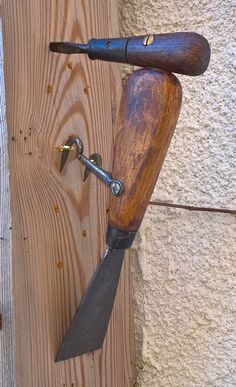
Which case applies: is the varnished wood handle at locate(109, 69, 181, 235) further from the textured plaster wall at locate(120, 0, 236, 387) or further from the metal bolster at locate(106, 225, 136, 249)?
the textured plaster wall at locate(120, 0, 236, 387)

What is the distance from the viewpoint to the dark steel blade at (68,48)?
51 cm

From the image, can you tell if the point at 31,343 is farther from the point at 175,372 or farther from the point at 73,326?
the point at 175,372

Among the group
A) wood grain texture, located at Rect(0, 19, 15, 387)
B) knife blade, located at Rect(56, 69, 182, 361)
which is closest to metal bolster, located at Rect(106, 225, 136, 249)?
knife blade, located at Rect(56, 69, 182, 361)

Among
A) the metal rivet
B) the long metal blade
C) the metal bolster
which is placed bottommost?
the long metal blade

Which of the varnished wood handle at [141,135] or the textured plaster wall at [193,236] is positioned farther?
the textured plaster wall at [193,236]

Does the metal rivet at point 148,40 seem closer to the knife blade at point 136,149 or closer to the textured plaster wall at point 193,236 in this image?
the knife blade at point 136,149

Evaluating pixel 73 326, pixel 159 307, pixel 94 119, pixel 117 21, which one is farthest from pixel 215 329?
pixel 117 21

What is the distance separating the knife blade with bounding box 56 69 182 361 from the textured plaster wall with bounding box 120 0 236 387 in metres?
0.15

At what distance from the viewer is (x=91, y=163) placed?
0.54 m

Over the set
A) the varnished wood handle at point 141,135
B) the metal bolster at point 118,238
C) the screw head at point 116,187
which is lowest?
the metal bolster at point 118,238

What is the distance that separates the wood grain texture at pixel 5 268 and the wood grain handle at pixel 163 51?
111mm

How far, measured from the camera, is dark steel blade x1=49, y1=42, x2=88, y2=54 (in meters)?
0.51

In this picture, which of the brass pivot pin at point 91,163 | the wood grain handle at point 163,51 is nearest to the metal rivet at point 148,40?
the wood grain handle at point 163,51

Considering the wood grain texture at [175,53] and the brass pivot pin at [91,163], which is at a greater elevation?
the wood grain texture at [175,53]
